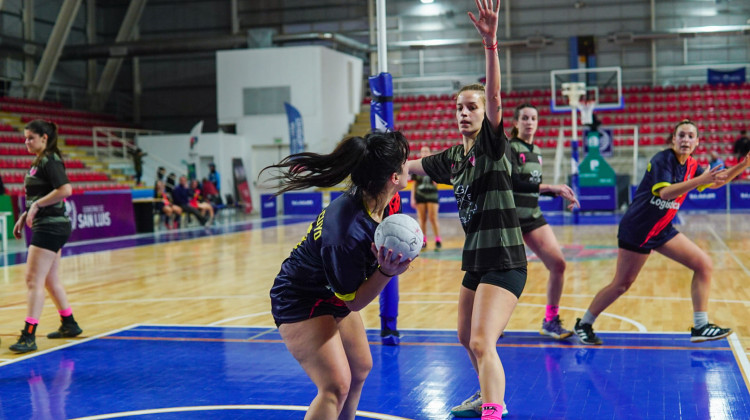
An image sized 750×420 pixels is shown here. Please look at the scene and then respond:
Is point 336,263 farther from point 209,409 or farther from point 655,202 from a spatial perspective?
point 655,202

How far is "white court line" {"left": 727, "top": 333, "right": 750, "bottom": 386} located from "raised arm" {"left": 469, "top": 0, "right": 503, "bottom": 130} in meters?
2.75

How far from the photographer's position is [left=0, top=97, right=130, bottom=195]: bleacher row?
23.5 m

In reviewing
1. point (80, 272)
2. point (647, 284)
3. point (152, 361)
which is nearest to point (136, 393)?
point (152, 361)

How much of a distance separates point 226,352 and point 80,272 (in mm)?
6584

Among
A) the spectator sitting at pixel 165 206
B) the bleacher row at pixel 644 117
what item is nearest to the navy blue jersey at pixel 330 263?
the spectator sitting at pixel 165 206

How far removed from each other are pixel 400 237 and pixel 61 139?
27780 millimetres

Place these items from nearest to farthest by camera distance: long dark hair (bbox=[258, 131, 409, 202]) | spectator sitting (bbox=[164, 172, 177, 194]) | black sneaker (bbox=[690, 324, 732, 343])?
long dark hair (bbox=[258, 131, 409, 202]) → black sneaker (bbox=[690, 324, 732, 343]) → spectator sitting (bbox=[164, 172, 177, 194])

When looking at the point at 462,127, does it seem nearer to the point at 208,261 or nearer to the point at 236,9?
the point at 208,261

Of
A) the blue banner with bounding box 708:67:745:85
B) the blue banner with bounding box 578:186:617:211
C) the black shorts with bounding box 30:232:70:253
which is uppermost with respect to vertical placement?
the blue banner with bounding box 708:67:745:85

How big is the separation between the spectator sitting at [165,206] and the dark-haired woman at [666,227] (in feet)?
53.2

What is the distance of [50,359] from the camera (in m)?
6.44

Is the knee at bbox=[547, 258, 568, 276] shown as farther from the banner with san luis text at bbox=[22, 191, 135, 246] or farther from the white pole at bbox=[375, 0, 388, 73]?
the banner with san luis text at bbox=[22, 191, 135, 246]

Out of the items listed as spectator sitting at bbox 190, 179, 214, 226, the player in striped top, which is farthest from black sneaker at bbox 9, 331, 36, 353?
spectator sitting at bbox 190, 179, 214, 226

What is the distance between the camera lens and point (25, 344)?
6.70 m
